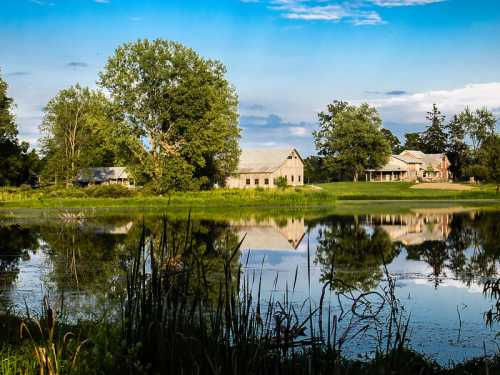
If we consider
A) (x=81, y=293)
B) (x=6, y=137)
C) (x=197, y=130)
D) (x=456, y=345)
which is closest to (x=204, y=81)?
(x=197, y=130)

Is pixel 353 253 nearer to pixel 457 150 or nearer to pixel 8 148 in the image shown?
pixel 8 148

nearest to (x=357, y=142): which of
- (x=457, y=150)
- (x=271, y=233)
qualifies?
(x=457, y=150)

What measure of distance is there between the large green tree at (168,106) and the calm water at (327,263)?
75.1 ft

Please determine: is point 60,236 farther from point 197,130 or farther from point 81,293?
point 197,130

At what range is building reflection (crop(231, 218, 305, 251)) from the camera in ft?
86.0

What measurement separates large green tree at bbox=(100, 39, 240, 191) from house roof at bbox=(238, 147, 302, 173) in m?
25.2

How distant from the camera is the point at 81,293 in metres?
14.7

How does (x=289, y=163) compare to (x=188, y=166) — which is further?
(x=289, y=163)

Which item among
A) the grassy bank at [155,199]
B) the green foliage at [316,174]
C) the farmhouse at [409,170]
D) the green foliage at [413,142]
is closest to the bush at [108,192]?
the grassy bank at [155,199]

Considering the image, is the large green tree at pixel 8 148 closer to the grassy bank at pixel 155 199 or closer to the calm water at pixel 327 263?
the grassy bank at pixel 155 199

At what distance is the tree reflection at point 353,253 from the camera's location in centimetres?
1656

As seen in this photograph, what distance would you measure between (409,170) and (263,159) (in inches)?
1270

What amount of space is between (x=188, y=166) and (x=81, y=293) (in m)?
46.7

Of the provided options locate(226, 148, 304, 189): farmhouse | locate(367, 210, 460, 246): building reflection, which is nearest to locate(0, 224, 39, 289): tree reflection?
locate(367, 210, 460, 246): building reflection
